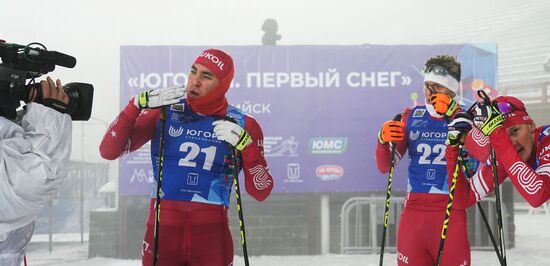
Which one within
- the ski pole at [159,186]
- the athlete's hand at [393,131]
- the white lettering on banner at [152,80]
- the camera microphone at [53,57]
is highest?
the white lettering on banner at [152,80]

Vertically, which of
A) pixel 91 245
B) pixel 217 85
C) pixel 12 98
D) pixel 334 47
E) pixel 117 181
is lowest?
pixel 91 245

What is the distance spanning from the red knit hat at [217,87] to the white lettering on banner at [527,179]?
5.44 feet

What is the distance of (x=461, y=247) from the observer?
3246mm

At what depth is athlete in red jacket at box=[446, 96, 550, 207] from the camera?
242cm

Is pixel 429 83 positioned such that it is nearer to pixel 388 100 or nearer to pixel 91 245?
pixel 388 100

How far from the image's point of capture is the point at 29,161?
1.48 meters

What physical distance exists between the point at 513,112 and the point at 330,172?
5.36 m

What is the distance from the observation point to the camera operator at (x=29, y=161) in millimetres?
1467

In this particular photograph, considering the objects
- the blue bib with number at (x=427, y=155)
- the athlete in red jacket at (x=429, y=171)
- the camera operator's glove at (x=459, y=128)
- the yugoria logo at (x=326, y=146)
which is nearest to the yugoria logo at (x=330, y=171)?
the yugoria logo at (x=326, y=146)

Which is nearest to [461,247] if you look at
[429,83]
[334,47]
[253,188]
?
[429,83]

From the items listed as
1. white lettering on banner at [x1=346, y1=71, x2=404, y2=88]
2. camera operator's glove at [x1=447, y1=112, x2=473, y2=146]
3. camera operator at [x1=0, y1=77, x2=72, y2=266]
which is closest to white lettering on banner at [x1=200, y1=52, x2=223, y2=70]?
camera operator at [x1=0, y1=77, x2=72, y2=266]

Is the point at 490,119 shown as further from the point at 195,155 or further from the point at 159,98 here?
the point at 159,98

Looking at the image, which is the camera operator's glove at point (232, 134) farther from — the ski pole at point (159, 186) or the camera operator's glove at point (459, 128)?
the camera operator's glove at point (459, 128)

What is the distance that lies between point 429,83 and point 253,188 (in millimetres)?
1739
